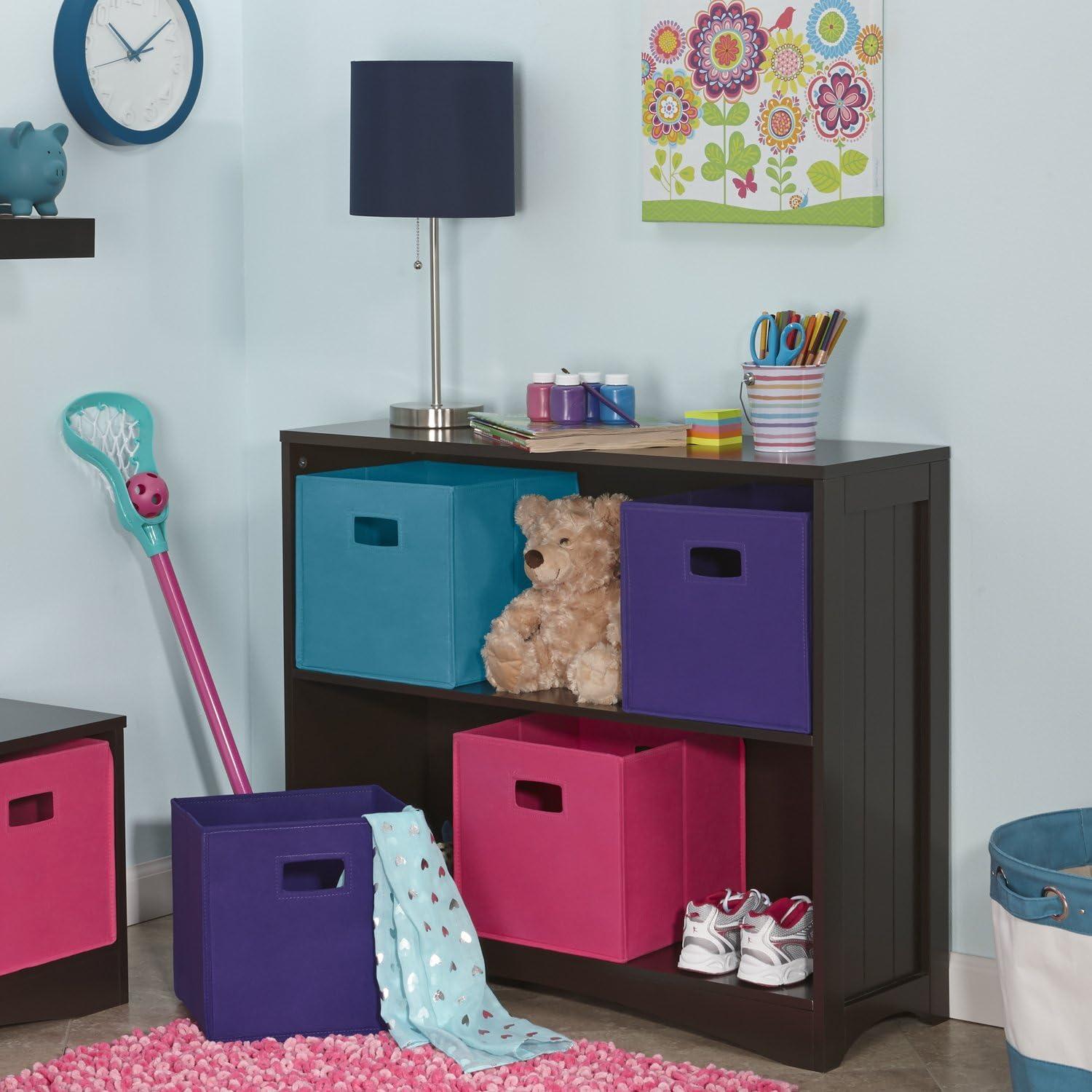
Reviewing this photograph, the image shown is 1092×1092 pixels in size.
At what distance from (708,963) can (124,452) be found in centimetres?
133

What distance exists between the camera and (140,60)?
3018 millimetres

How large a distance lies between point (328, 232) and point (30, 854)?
4.15 feet

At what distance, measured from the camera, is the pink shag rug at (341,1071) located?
234 centimetres

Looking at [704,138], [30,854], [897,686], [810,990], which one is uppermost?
[704,138]

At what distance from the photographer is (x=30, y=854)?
2.55 metres

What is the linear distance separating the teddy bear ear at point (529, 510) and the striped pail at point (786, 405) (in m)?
0.42

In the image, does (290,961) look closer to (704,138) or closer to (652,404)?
(652,404)

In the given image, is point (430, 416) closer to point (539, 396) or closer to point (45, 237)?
point (539, 396)

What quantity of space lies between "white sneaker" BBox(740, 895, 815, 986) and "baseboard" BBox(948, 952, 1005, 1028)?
0.80 ft


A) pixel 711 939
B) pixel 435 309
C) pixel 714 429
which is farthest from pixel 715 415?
pixel 711 939

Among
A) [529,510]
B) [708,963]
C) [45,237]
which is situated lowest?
[708,963]

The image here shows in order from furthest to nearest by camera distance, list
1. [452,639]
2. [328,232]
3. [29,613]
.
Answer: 1. [328,232]
2. [29,613]
3. [452,639]

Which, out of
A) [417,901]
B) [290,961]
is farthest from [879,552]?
[290,961]

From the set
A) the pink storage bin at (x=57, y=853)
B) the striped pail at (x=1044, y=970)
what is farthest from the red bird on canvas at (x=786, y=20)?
the pink storage bin at (x=57, y=853)
